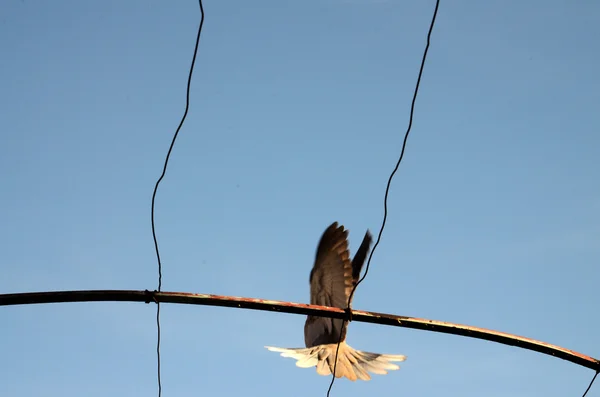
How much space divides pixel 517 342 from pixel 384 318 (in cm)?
69

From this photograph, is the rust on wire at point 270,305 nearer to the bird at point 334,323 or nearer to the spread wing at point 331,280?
the bird at point 334,323

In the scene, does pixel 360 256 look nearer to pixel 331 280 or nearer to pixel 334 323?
pixel 331 280

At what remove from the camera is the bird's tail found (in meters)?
6.13

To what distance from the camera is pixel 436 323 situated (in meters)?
3.71

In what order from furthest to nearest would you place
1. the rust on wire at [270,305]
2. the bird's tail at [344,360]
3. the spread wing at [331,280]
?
the spread wing at [331,280] → the bird's tail at [344,360] → the rust on wire at [270,305]

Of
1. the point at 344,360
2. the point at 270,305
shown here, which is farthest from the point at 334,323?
the point at 270,305

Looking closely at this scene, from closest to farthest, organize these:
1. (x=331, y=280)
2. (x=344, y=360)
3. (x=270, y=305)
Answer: (x=270, y=305) < (x=344, y=360) < (x=331, y=280)

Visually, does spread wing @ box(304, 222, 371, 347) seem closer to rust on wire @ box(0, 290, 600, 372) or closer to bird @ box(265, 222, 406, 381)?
bird @ box(265, 222, 406, 381)

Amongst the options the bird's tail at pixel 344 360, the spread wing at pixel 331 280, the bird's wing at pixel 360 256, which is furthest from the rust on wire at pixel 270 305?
the bird's wing at pixel 360 256

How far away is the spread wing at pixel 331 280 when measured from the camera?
23.1 feet

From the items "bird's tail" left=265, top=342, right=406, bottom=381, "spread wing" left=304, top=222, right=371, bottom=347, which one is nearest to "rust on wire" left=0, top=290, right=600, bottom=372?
"bird's tail" left=265, top=342, right=406, bottom=381

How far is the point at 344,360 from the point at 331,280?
0.91m

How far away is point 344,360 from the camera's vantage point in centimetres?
655

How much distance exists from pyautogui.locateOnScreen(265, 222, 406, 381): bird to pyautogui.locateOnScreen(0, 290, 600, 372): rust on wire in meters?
2.40
